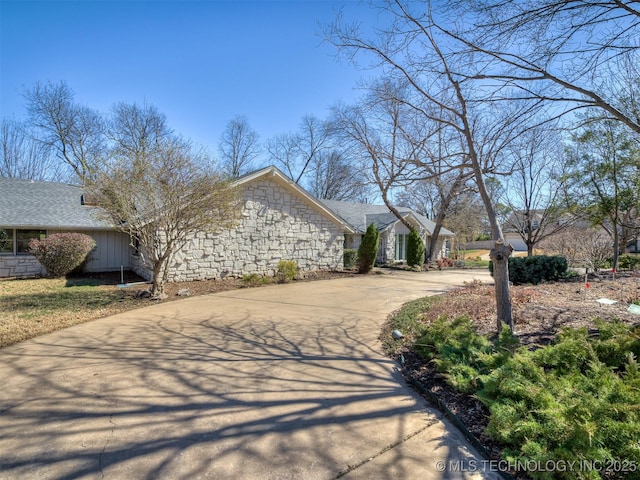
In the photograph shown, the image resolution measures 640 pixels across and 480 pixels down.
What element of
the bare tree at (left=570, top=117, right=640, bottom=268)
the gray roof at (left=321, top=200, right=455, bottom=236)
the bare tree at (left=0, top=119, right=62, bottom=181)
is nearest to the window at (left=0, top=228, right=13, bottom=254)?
the gray roof at (left=321, top=200, right=455, bottom=236)

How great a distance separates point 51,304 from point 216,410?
7.36m

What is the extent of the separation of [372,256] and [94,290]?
11.0 meters

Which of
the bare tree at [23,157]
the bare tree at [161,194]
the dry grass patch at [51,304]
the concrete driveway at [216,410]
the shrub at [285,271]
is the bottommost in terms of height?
the concrete driveway at [216,410]

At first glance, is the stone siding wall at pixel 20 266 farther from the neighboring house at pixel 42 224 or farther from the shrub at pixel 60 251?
the shrub at pixel 60 251

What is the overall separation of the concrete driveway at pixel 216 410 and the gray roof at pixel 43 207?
29.1 ft

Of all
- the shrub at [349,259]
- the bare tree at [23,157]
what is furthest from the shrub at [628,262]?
the bare tree at [23,157]

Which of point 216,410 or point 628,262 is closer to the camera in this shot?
point 216,410

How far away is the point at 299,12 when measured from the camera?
6289mm

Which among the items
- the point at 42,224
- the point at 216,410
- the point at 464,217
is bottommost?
the point at 216,410

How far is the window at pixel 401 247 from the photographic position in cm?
2167

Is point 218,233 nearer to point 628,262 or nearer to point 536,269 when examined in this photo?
point 536,269

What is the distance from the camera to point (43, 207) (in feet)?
44.6

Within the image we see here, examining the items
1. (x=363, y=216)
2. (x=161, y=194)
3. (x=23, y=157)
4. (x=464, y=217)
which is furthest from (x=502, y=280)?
(x=23, y=157)

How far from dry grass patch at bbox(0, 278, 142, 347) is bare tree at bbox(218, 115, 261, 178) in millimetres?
23416
